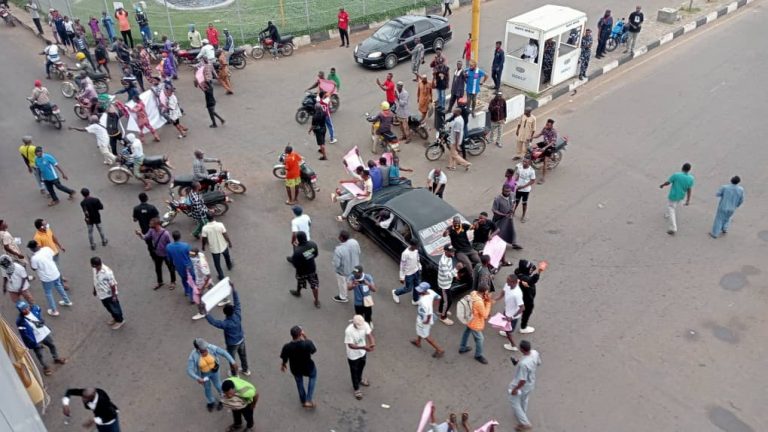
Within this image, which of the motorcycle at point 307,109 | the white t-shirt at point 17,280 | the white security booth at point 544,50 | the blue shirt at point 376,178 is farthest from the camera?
the white security booth at point 544,50

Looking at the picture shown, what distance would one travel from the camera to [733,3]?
80.2 feet

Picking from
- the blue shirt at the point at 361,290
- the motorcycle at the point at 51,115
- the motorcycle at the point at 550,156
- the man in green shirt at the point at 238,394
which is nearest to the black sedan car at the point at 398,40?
the motorcycle at the point at 550,156

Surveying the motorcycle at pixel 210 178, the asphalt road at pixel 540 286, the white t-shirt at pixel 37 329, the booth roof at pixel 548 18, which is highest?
the booth roof at pixel 548 18

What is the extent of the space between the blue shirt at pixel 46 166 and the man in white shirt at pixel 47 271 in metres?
3.10

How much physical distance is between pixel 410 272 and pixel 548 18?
1077 centimetres

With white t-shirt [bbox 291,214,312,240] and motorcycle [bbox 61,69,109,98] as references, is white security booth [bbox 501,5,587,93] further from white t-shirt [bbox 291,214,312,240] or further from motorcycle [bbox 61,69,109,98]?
motorcycle [bbox 61,69,109,98]

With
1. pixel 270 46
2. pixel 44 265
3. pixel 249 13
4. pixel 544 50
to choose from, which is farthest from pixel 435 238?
pixel 249 13

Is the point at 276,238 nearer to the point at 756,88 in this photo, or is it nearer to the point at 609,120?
the point at 609,120

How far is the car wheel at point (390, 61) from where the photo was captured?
784 inches

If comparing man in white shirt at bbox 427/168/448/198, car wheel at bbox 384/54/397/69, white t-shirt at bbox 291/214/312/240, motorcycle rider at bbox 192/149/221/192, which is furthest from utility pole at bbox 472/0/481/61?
white t-shirt at bbox 291/214/312/240

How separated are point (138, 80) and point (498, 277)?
13468mm

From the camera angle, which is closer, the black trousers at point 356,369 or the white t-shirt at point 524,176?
the black trousers at point 356,369

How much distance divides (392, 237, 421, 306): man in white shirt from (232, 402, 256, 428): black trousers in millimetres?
3373

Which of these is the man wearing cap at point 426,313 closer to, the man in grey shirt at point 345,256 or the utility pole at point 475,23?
the man in grey shirt at point 345,256
